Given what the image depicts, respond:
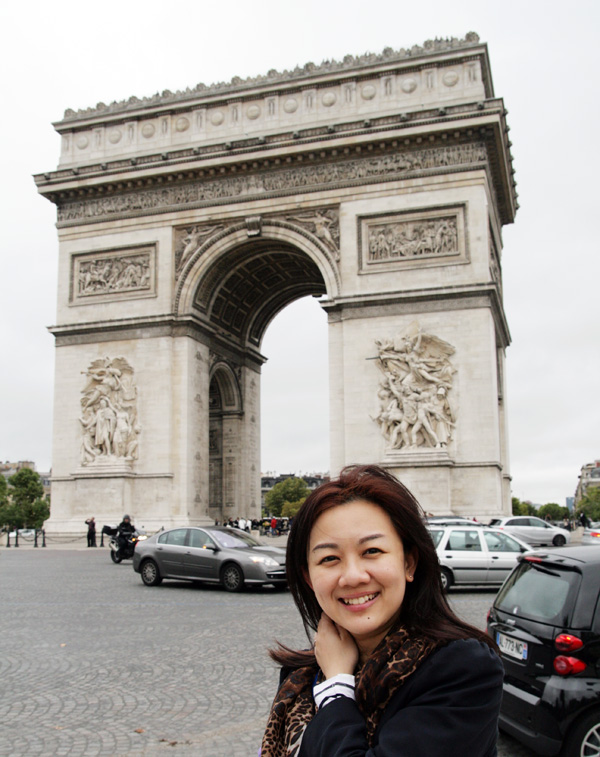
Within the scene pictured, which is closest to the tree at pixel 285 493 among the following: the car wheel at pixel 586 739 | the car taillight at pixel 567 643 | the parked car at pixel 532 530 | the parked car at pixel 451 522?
the parked car at pixel 532 530

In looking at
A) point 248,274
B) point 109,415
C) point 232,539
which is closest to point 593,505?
point 248,274

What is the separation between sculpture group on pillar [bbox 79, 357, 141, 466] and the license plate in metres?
23.6

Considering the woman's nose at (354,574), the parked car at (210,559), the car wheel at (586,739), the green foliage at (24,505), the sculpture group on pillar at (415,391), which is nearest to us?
the woman's nose at (354,574)

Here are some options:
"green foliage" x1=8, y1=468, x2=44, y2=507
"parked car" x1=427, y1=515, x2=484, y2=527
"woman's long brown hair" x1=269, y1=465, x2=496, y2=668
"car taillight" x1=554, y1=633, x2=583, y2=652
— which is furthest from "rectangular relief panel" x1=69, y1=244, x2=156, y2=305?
"green foliage" x1=8, y1=468, x2=44, y2=507

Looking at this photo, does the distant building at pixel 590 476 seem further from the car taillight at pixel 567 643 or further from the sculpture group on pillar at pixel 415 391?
the car taillight at pixel 567 643

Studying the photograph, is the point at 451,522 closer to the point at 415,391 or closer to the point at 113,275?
the point at 415,391

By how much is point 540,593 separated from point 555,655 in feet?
1.67

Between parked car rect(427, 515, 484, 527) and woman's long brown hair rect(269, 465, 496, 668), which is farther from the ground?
woman's long brown hair rect(269, 465, 496, 668)

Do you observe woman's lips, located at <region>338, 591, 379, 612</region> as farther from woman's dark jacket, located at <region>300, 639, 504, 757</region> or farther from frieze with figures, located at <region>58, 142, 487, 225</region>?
frieze with figures, located at <region>58, 142, 487, 225</region>

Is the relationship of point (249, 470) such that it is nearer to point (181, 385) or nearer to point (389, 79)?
point (181, 385)

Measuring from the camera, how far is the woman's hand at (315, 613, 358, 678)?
1.79 metres

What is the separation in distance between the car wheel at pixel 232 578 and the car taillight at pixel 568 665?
9953 millimetres

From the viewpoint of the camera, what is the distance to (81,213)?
30062 mm

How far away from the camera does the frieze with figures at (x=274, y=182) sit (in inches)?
1013
